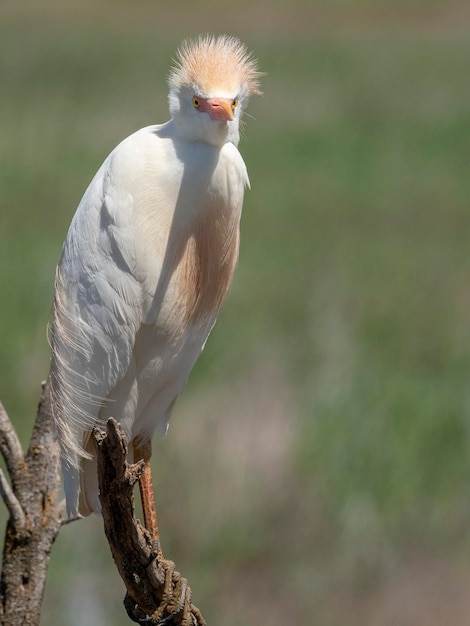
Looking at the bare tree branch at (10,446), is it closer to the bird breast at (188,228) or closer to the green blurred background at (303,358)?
the bird breast at (188,228)

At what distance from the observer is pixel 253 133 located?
11.1m

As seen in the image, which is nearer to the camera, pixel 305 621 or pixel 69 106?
pixel 305 621

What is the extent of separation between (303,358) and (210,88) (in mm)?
4228

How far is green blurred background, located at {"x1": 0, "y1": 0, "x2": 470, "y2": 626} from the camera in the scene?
17.6 ft

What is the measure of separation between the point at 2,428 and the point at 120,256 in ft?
1.51

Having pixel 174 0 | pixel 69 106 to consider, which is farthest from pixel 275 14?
pixel 69 106

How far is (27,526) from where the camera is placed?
8.60 feet

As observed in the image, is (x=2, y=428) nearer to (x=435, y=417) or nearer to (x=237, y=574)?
(x=237, y=574)

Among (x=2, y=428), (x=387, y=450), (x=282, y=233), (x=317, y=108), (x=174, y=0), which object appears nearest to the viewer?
(x=2, y=428)

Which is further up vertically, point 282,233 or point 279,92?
point 279,92

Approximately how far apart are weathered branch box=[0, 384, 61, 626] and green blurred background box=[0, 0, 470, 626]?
7.54 feet

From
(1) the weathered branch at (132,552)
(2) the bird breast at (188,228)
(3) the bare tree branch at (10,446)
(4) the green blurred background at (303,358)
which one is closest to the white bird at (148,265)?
(2) the bird breast at (188,228)

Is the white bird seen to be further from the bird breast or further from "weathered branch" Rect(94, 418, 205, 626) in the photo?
"weathered branch" Rect(94, 418, 205, 626)

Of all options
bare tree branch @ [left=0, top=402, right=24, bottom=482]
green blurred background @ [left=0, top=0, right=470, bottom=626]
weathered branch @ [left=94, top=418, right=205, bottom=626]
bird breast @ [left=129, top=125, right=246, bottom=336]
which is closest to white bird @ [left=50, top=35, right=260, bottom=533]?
bird breast @ [left=129, top=125, right=246, bottom=336]
